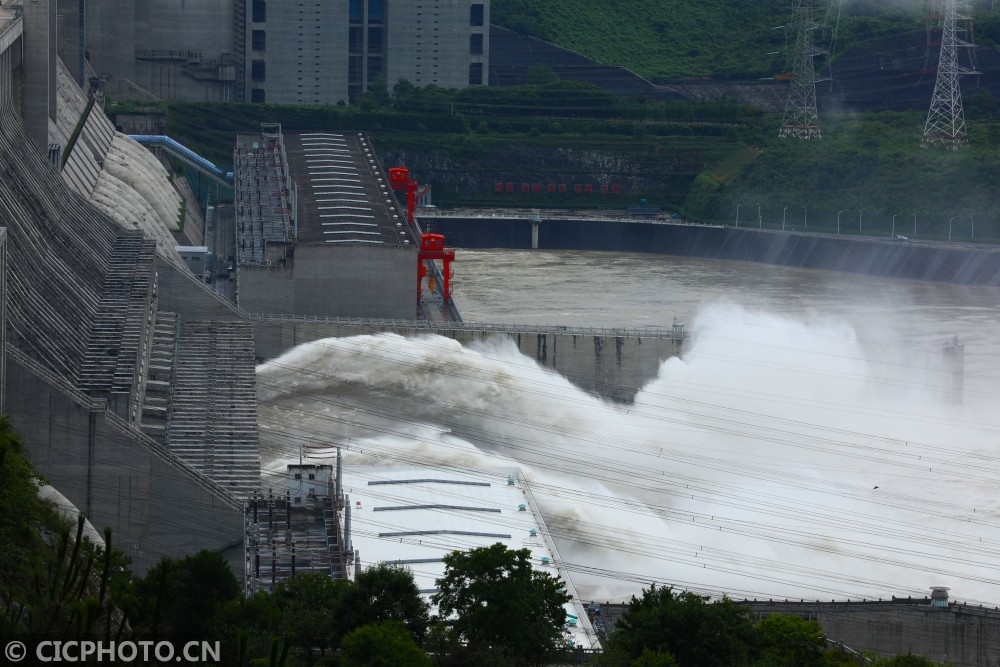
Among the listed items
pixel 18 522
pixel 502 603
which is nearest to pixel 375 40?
pixel 502 603

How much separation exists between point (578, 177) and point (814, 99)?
12.3 metres

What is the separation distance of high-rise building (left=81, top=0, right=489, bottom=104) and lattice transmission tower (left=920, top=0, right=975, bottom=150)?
2229 centimetres

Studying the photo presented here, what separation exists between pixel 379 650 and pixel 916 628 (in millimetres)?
13373

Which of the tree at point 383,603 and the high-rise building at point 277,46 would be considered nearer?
the tree at point 383,603

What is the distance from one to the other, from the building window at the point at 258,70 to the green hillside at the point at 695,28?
19668 millimetres

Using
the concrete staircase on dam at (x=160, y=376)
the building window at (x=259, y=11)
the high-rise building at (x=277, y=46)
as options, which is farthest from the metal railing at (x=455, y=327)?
the building window at (x=259, y=11)

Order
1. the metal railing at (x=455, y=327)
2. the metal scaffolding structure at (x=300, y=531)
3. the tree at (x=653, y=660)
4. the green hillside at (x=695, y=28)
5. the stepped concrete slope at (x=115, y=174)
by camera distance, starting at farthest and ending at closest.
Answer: the green hillside at (x=695, y=28) → the stepped concrete slope at (x=115, y=174) → the metal railing at (x=455, y=327) → the metal scaffolding structure at (x=300, y=531) → the tree at (x=653, y=660)

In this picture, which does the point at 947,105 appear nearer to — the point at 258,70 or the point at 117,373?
the point at 258,70

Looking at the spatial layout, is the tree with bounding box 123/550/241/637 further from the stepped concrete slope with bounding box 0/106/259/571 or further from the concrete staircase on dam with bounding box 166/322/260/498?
the concrete staircase on dam with bounding box 166/322/260/498

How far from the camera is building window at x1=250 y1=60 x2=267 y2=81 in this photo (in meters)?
97.4

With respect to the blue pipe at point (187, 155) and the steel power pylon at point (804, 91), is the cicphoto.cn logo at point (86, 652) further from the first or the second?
the steel power pylon at point (804, 91)

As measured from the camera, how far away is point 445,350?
4838 cm

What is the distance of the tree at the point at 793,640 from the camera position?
24.5 m

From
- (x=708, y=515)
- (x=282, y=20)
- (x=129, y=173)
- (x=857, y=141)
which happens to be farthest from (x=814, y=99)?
(x=708, y=515)
